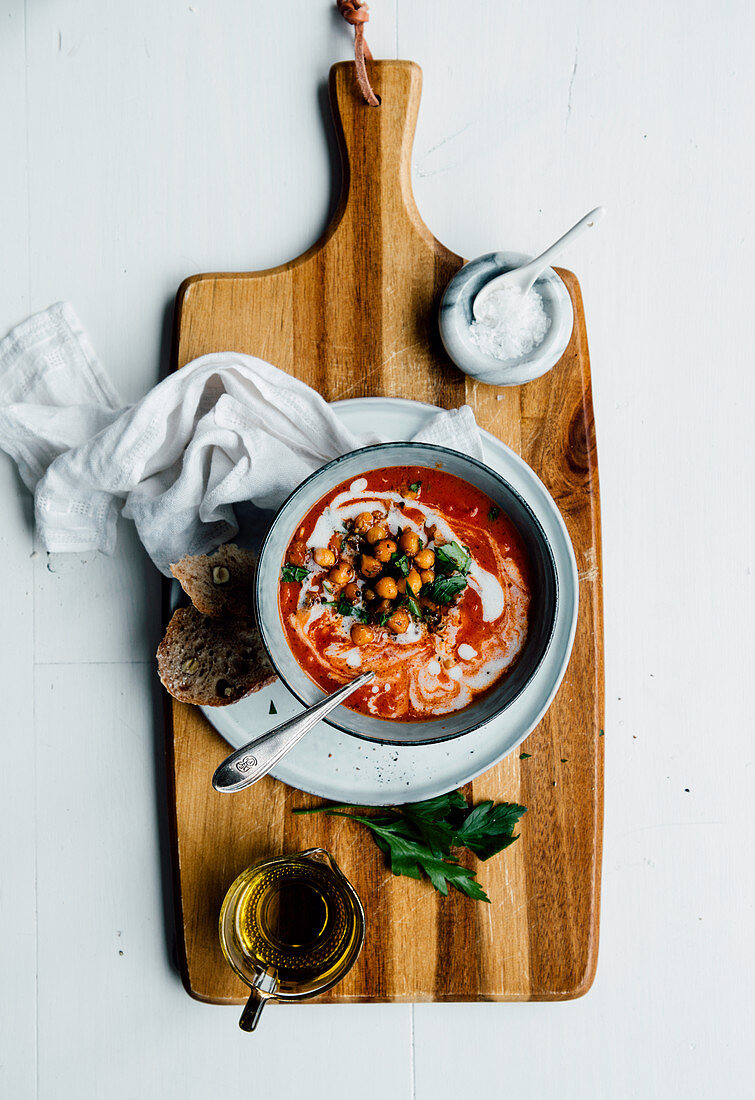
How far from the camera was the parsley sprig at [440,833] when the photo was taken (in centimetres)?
219

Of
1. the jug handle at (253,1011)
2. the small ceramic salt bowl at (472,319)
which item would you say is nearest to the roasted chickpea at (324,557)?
the small ceramic salt bowl at (472,319)

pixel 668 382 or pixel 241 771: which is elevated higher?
pixel 668 382

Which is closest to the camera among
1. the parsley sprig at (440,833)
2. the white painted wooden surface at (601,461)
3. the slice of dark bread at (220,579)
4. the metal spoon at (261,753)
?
the metal spoon at (261,753)

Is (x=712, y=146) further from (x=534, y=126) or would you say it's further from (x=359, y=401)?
(x=359, y=401)

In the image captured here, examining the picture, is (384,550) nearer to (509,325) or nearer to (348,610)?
(348,610)

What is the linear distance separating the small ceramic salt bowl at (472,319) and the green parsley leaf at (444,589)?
22.3 inches

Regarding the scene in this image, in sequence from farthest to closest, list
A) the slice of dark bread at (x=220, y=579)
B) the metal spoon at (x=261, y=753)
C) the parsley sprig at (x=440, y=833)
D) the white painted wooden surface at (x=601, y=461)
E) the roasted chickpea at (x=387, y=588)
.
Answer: the white painted wooden surface at (x=601, y=461), the parsley sprig at (x=440, y=833), the slice of dark bread at (x=220, y=579), the roasted chickpea at (x=387, y=588), the metal spoon at (x=261, y=753)

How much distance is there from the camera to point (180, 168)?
244 cm

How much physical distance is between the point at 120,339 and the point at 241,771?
1.30 metres

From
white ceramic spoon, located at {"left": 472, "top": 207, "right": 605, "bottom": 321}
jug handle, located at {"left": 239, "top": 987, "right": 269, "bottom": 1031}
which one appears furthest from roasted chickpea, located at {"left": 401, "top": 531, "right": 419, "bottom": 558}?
jug handle, located at {"left": 239, "top": 987, "right": 269, "bottom": 1031}

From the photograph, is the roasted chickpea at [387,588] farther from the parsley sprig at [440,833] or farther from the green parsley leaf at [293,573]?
the parsley sprig at [440,833]

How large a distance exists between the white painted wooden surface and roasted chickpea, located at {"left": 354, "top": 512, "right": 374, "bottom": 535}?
723 mm

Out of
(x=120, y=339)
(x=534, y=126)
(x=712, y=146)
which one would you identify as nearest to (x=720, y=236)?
(x=712, y=146)

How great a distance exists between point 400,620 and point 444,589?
0.41 ft
